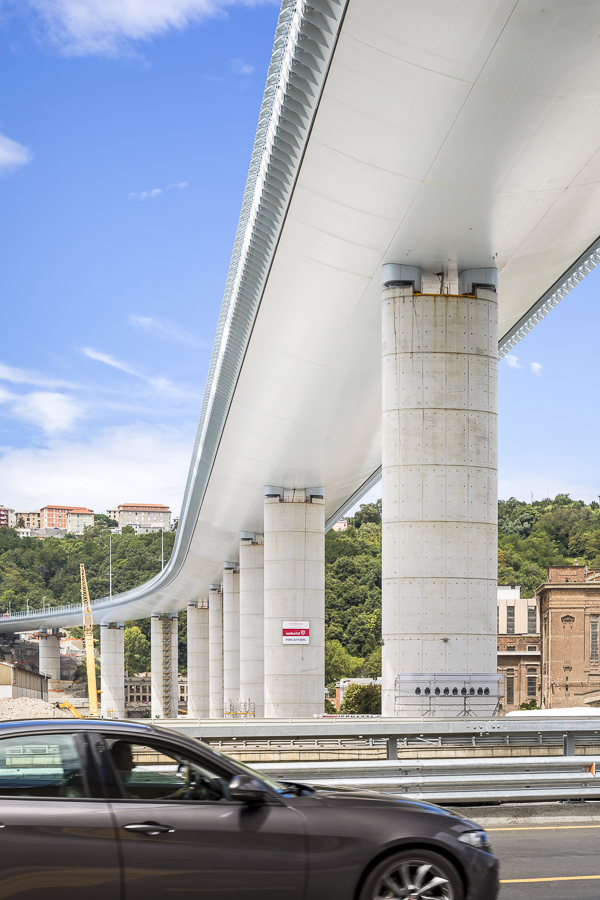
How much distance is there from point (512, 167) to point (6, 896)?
14.0 m

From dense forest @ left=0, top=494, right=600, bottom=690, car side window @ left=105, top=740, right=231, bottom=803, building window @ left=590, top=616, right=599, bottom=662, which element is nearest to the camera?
car side window @ left=105, top=740, right=231, bottom=803

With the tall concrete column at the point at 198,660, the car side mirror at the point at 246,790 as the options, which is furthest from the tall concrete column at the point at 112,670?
the car side mirror at the point at 246,790

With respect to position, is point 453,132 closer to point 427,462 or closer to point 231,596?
point 427,462

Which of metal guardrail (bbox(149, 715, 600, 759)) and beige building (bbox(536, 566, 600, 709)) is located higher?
metal guardrail (bbox(149, 715, 600, 759))

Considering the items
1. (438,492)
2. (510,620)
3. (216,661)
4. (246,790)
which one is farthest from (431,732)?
(510,620)

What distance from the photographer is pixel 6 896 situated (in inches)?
201

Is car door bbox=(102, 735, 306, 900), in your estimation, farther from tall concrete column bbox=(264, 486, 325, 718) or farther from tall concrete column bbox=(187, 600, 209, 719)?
tall concrete column bbox=(187, 600, 209, 719)

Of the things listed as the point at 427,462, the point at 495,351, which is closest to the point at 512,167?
the point at 495,351

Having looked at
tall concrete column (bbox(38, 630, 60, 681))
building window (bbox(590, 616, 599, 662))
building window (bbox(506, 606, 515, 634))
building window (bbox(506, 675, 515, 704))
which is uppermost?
building window (bbox(590, 616, 599, 662))

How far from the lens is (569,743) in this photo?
38.6ft

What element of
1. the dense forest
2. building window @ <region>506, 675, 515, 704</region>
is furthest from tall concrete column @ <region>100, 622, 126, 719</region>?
building window @ <region>506, 675, 515, 704</region>

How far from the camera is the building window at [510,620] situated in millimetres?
86438

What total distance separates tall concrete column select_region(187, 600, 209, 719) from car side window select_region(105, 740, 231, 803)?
7758 centimetres

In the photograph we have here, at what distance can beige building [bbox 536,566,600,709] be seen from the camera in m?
66.3
